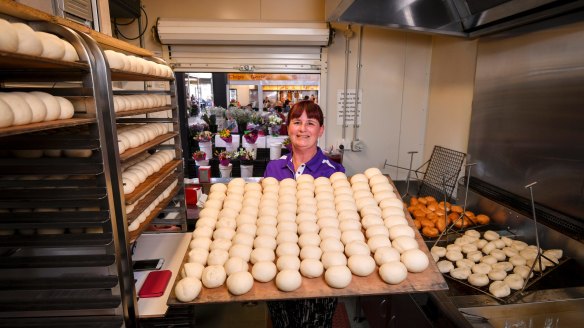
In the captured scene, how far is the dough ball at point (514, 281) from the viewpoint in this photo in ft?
4.88

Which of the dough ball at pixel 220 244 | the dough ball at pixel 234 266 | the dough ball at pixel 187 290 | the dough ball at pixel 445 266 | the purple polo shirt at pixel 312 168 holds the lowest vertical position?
the dough ball at pixel 445 266

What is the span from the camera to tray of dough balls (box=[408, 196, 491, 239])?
6.75 feet

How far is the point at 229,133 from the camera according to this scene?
10.9 feet

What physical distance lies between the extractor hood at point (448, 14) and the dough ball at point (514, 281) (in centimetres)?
142

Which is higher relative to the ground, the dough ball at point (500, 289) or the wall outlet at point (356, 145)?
the wall outlet at point (356, 145)

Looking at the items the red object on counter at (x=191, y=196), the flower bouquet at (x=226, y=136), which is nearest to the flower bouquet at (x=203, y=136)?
the flower bouquet at (x=226, y=136)

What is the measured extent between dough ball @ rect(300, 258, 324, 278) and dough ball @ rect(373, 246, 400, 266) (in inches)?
7.4

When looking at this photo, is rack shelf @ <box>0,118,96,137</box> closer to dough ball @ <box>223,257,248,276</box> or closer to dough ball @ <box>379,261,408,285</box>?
dough ball @ <box>223,257,248,276</box>

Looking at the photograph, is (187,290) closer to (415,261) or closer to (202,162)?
(415,261)

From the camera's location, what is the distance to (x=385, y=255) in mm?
1030

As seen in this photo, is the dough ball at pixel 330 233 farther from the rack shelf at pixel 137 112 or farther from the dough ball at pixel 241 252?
the rack shelf at pixel 137 112

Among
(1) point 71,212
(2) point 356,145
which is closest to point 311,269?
(1) point 71,212

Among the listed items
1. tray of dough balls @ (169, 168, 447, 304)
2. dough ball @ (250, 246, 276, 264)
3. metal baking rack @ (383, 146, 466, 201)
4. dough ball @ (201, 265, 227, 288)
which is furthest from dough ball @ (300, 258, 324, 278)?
metal baking rack @ (383, 146, 466, 201)

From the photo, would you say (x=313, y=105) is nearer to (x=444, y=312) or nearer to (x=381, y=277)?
(x=381, y=277)
